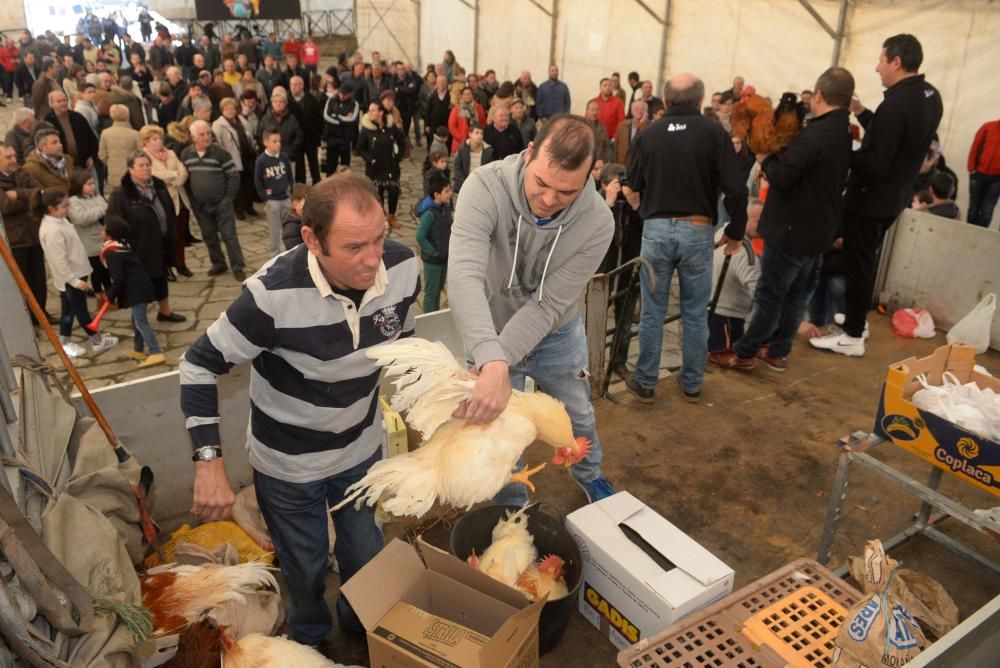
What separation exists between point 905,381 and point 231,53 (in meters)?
14.8

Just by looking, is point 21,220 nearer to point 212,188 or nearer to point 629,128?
point 212,188

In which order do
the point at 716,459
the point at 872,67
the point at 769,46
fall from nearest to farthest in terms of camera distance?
the point at 716,459, the point at 872,67, the point at 769,46

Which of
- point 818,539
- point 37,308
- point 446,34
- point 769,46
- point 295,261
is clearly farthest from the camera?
point 446,34

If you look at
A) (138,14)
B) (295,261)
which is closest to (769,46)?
(295,261)

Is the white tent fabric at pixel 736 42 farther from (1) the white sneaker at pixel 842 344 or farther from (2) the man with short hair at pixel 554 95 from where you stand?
(1) the white sneaker at pixel 842 344

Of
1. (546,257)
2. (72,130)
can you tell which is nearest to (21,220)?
(72,130)

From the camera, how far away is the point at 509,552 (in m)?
3.05

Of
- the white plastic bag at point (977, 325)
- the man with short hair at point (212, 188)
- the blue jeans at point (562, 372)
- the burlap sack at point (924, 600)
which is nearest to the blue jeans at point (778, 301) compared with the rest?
the white plastic bag at point (977, 325)

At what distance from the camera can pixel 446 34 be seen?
64.8 feet

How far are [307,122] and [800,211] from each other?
8.62 metres

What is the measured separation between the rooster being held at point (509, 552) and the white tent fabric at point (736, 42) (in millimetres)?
8583

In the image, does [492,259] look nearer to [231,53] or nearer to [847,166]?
[847,166]

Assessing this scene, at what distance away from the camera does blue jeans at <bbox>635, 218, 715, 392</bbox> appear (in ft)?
Result: 15.2

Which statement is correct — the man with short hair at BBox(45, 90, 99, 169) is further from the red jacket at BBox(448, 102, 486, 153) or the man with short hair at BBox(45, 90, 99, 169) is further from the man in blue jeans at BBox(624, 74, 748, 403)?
the man in blue jeans at BBox(624, 74, 748, 403)
